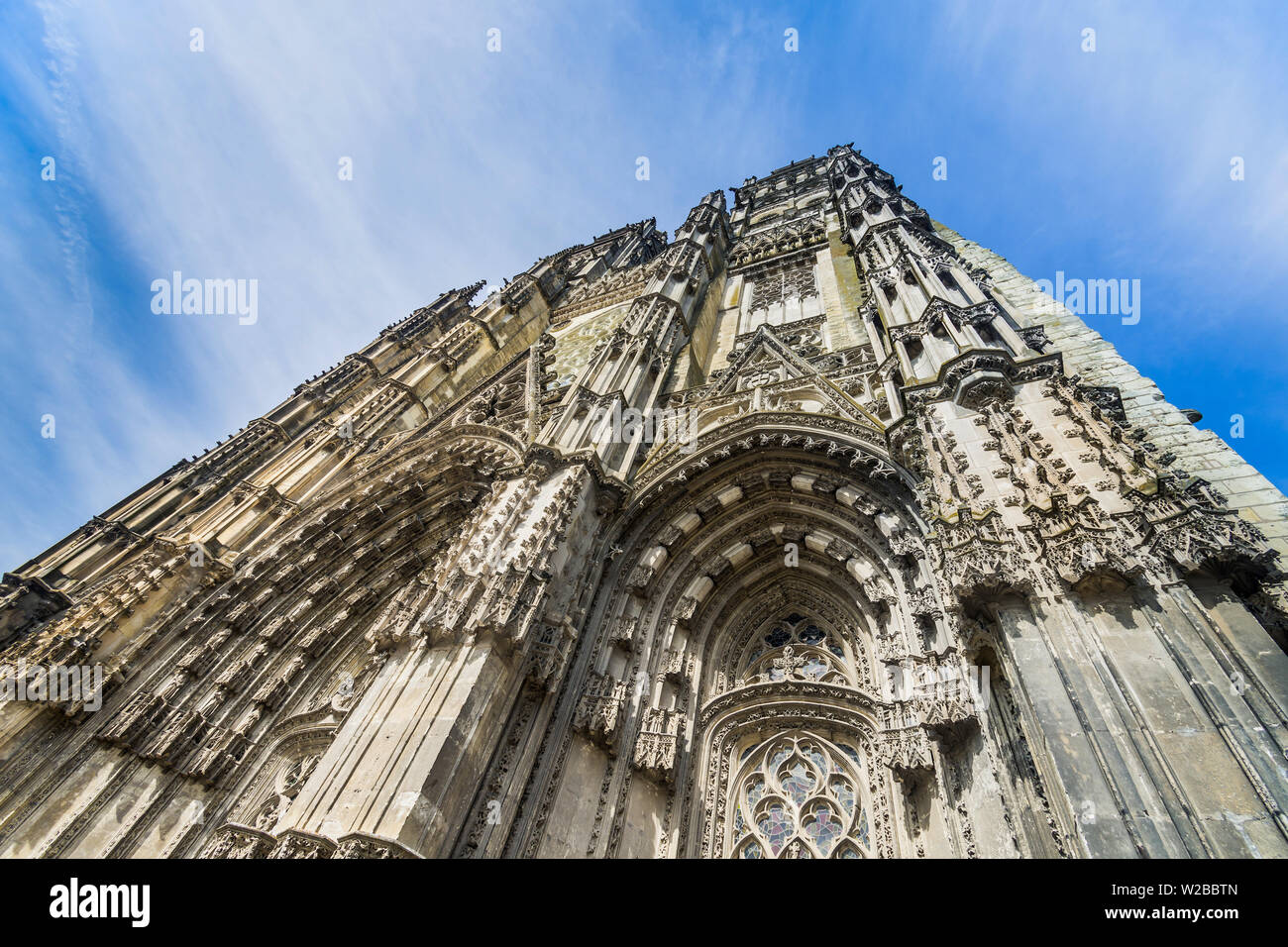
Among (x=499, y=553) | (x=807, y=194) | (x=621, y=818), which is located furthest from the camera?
(x=807, y=194)

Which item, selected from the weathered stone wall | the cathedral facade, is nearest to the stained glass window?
the cathedral facade

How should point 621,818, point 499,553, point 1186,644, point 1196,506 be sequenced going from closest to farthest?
point 1186,644 < point 1196,506 < point 621,818 < point 499,553

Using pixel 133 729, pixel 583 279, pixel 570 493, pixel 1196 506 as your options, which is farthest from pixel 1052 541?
pixel 583 279

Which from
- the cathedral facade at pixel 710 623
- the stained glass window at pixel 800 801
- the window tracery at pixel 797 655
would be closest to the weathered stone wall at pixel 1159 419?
the cathedral facade at pixel 710 623

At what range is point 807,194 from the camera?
27.4 m

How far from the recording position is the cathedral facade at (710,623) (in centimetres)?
434

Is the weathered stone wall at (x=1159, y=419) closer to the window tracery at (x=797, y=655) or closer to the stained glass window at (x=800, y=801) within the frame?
the window tracery at (x=797, y=655)

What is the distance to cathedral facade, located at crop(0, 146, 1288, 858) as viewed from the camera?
4.34m

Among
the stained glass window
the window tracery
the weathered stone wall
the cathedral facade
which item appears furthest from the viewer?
the window tracery

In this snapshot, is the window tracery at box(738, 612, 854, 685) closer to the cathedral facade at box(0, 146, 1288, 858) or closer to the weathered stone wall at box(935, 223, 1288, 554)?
the cathedral facade at box(0, 146, 1288, 858)

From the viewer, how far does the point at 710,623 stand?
951 cm

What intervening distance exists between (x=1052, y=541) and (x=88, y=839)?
1080cm

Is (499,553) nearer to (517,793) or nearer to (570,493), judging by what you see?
(570,493)
